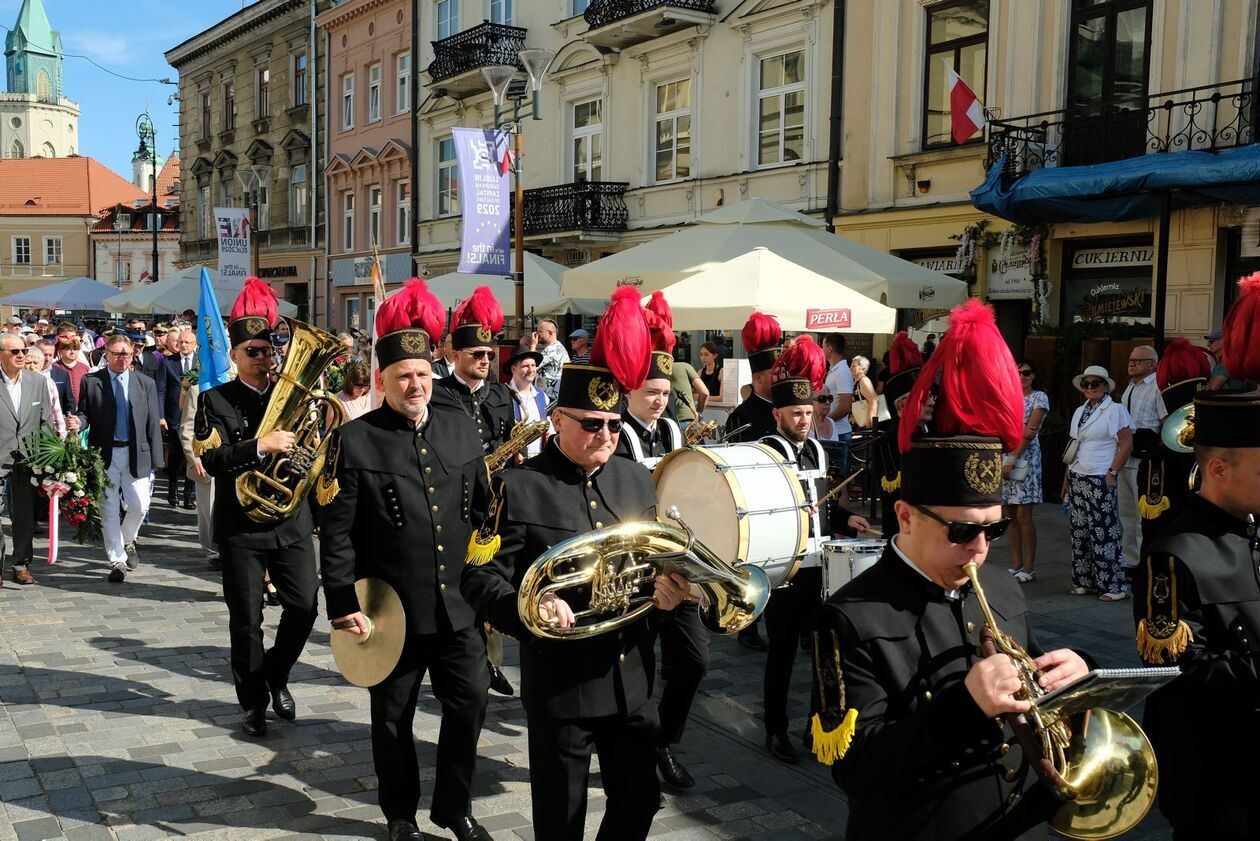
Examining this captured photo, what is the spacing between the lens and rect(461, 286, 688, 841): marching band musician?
3703 mm

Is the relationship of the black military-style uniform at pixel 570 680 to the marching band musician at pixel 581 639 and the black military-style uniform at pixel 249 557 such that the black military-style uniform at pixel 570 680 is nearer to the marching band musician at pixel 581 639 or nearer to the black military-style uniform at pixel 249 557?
the marching band musician at pixel 581 639

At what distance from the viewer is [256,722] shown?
5.95 meters

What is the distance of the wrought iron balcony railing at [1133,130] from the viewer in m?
13.1

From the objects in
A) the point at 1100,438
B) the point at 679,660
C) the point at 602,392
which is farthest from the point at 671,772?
the point at 1100,438

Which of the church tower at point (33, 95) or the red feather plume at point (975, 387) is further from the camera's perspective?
the church tower at point (33, 95)

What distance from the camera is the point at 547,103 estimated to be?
26.6 metres

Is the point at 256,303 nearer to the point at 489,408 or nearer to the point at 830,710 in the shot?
the point at 489,408

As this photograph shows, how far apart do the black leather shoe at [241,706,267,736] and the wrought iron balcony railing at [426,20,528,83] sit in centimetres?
2253

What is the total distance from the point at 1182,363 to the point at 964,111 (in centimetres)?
945

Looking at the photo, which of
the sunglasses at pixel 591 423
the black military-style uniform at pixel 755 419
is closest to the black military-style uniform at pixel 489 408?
the black military-style uniform at pixel 755 419

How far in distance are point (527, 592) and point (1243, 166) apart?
11363 mm

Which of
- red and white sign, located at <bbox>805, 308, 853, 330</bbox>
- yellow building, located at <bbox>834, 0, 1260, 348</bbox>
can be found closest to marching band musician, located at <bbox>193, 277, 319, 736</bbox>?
red and white sign, located at <bbox>805, 308, 853, 330</bbox>

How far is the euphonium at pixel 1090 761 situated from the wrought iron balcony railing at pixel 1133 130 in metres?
12.3

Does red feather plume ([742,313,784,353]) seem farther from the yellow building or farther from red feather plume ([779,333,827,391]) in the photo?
the yellow building
